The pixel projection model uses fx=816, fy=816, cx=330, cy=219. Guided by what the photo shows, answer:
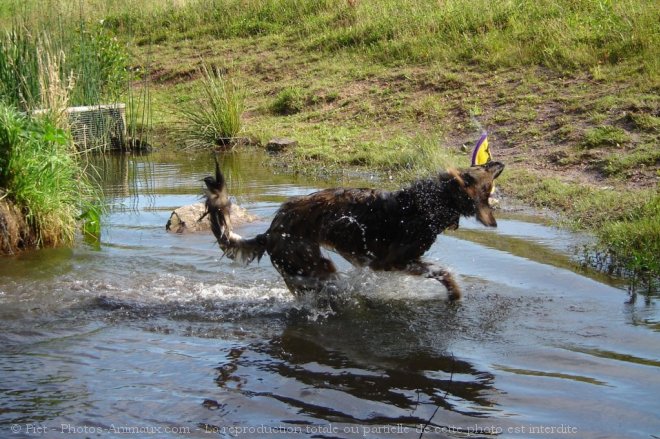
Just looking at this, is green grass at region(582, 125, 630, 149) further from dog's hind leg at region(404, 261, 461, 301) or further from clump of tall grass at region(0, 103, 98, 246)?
clump of tall grass at region(0, 103, 98, 246)

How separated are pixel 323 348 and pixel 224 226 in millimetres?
1368

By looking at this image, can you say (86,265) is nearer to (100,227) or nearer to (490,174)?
(100,227)

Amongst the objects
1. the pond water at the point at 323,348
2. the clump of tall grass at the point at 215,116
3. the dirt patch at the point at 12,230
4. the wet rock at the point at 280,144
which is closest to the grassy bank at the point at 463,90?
the wet rock at the point at 280,144

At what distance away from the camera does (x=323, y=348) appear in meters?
5.67

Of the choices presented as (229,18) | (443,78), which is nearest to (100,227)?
(443,78)

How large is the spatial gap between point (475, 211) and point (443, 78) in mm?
7911

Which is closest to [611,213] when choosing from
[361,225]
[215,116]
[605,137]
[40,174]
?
[605,137]

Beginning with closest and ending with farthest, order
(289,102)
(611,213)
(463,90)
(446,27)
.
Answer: (611,213) → (463,90) → (289,102) → (446,27)

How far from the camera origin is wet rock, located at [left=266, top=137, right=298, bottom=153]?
13.2 m

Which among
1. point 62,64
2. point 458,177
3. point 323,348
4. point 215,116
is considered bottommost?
point 323,348

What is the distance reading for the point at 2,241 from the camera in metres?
7.84

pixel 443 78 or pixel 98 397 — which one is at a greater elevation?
pixel 443 78

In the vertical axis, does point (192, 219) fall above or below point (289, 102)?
below

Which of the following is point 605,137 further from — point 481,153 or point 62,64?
point 62,64
